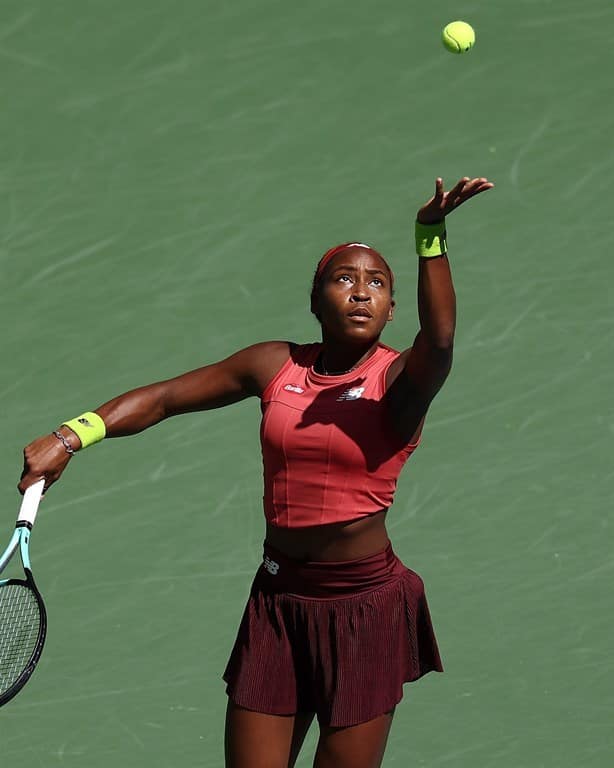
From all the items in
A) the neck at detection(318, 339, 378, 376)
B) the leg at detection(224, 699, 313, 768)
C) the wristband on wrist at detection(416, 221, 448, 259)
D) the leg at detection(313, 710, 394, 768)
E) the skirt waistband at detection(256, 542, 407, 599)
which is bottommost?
the leg at detection(313, 710, 394, 768)

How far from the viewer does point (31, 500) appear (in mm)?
4512

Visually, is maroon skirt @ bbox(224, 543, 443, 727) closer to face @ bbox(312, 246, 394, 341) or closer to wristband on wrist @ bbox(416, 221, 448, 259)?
face @ bbox(312, 246, 394, 341)

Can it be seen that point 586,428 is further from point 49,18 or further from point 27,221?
point 49,18

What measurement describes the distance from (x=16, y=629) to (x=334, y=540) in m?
0.94

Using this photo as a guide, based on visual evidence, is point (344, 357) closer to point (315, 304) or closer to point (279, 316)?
point (315, 304)

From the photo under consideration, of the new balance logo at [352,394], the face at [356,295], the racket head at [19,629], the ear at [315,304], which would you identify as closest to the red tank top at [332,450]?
the new balance logo at [352,394]

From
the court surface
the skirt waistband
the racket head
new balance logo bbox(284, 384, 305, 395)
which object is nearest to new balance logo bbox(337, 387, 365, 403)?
new balance logo bbox(284, 384, 305, 395)

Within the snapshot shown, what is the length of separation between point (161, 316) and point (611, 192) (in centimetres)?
203

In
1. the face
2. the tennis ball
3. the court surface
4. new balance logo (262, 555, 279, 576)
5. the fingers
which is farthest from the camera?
the court surface

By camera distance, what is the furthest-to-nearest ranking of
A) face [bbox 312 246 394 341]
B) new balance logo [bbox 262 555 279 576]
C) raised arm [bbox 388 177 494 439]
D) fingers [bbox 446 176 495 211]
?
new balance logo [bbox 262 555 279 576]
face [bbox 312 246 394 341]
raised arm [bbox 388 177 494 439]
fingers [bbox 446 176 495 211]

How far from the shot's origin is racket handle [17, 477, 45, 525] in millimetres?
4512

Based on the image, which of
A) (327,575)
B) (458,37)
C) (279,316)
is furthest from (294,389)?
(279,316)

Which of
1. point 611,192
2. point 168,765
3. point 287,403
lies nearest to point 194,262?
point 611,192

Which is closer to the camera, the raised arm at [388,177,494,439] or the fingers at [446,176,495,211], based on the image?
the fingers at [446,176,495,211]
